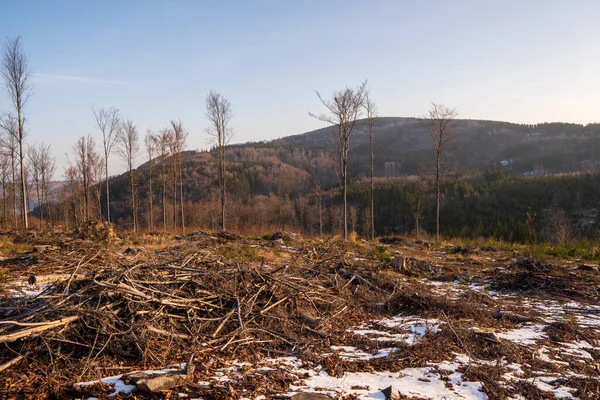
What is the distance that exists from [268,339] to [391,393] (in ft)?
5.73

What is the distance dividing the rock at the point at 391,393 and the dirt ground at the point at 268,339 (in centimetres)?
4

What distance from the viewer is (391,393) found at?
3293 millimetres

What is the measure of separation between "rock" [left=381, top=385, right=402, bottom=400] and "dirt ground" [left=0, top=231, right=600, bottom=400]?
1.5 inches

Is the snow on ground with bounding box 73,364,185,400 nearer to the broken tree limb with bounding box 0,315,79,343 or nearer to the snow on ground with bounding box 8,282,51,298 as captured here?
Result: the broken tree limb with bounding box 0,315,79,343

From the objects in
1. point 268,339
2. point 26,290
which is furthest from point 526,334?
point 26,290

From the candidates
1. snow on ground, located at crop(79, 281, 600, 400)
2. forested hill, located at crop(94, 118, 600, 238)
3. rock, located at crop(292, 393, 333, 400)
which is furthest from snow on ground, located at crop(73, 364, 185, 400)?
forested hill, located at crop(94, 118, 600, 238)

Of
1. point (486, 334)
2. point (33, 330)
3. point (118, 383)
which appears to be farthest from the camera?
point (486, 334)

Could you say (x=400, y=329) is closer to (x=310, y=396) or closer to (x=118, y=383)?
(x=310, y=396)

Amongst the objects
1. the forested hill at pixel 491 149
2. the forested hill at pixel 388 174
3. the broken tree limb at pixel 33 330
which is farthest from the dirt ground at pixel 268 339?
the forested hill at pixel 491 149

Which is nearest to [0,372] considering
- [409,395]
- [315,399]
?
[315,399]

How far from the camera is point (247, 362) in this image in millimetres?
3992

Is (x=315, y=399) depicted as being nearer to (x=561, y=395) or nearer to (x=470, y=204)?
(x=561, y=395)

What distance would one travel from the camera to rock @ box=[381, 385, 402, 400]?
3.28 m

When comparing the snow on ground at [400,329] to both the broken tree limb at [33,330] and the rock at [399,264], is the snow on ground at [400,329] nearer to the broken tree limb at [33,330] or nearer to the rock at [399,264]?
the broken tree limb at [33,330]
